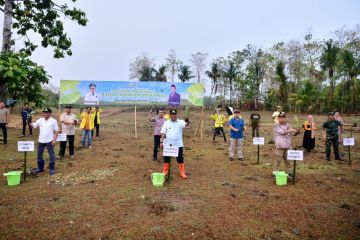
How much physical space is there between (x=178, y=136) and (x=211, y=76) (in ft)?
161

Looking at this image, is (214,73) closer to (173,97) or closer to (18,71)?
(173,97)

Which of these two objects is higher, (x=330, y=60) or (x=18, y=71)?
(x=330, y=60)

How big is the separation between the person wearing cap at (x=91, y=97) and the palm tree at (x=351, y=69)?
107 ft

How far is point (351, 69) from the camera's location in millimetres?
Answer: 38906

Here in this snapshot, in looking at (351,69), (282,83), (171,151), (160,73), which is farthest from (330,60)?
(171,151)

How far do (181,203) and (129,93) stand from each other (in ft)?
40.6

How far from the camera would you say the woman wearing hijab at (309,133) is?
1342 centimetres

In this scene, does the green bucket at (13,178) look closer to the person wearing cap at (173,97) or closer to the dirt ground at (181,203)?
the dirt ground at (181,203)

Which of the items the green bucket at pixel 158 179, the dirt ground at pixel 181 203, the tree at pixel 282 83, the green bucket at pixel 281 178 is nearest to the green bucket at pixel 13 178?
the dirt ground at pixel 181 203

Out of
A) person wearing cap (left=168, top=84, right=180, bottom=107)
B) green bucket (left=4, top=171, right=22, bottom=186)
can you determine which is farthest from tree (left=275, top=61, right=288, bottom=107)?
green bucket (left=4, top=171, right=22, bottom=186)

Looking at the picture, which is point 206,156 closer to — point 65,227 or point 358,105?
point 65,227

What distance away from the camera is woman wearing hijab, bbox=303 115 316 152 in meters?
13.4

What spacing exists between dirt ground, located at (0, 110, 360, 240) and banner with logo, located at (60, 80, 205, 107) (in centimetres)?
690

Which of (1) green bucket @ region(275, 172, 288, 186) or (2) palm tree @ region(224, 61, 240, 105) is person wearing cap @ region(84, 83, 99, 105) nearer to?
(1) green bucket @ region(275, 172, 288, 186)
